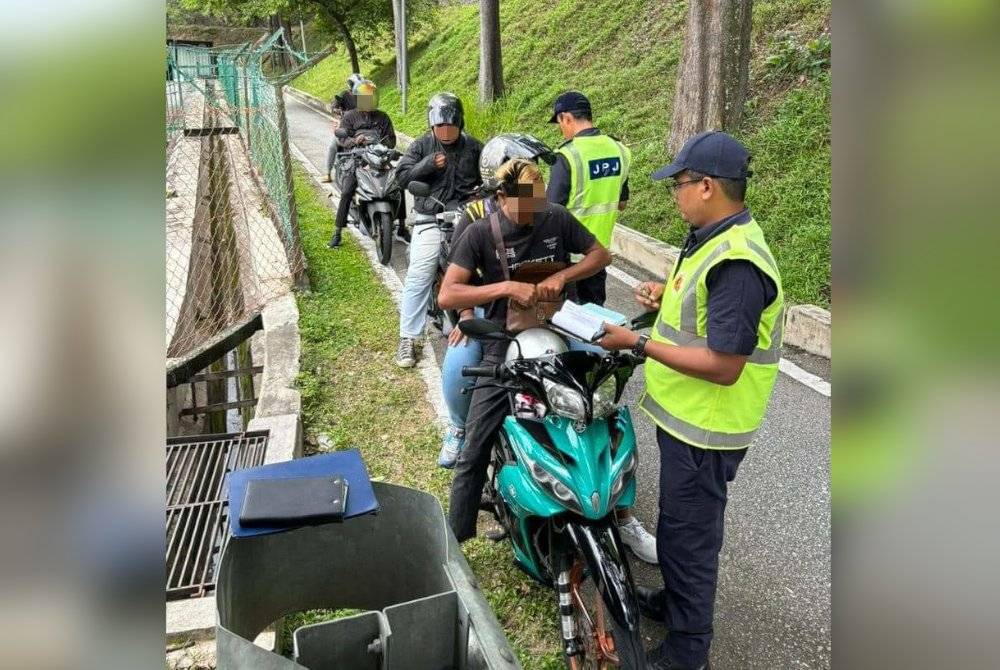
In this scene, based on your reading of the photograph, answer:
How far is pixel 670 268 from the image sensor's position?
733cm

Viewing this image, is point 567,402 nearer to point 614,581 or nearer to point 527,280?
point 614,581

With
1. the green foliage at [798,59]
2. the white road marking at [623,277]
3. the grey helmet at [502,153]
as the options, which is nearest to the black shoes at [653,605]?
the grey helmet at [502,153]

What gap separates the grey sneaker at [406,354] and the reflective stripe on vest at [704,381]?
327 cm

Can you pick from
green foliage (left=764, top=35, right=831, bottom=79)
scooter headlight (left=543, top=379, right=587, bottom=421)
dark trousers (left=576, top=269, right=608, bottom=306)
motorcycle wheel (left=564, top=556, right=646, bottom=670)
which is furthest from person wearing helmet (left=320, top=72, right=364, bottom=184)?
motorcycle wheel (left=564, top=556, right=646, bottom=670)

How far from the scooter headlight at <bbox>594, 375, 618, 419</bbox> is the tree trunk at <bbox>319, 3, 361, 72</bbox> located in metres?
32.8

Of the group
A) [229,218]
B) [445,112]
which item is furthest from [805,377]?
[229,218]

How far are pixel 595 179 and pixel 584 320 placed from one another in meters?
2.44

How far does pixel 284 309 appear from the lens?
6555 millimetres

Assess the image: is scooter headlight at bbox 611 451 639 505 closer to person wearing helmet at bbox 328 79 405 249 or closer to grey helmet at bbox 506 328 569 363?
grey helmet at bbox 506 328 569 363

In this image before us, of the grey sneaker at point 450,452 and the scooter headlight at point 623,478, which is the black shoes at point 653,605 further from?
the grey sneaker at point 450,452

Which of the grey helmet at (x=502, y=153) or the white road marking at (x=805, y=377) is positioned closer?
the grey helmet at (x=502, y=153)

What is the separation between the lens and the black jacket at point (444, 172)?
595cm

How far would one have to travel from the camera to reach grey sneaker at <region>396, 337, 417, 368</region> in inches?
224
